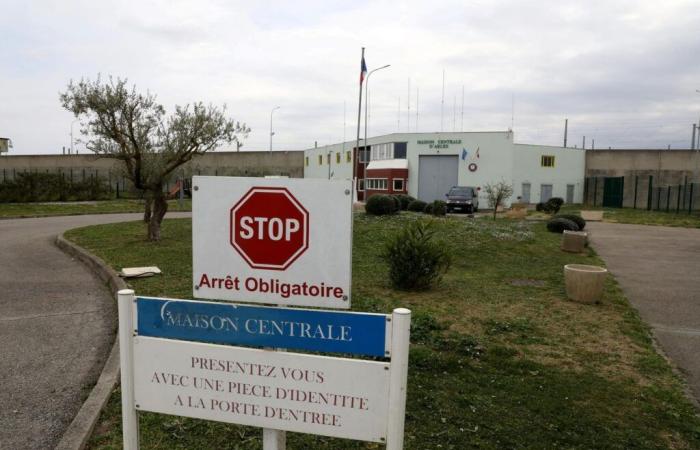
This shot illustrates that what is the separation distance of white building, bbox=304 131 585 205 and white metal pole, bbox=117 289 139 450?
3677 centimetres

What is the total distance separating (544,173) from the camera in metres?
43.1

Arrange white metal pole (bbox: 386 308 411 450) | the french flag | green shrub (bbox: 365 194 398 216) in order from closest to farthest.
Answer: white metal pole (bbox: 386 308 411 450), green shrub (bbox: 365 194 398 216), the french flag

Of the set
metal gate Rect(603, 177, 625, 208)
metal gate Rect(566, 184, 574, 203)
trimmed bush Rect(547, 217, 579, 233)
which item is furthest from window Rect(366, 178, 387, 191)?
trimmed bush Rect(547, 217, 579, 233)

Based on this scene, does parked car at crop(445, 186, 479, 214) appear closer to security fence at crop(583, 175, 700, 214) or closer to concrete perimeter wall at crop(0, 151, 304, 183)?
security fence at crop(583, 175, 700, 214)

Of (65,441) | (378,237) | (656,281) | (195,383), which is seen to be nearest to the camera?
(195,383)

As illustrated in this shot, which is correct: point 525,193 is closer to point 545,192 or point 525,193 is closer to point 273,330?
point 545,192

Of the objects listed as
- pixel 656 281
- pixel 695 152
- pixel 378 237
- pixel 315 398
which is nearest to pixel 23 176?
pixel 378 237

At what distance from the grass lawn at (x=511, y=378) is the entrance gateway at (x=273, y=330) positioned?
50.3 inches

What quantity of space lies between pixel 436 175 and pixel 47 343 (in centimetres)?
3845

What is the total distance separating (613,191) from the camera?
41969mm

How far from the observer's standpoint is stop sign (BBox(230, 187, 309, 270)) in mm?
2400

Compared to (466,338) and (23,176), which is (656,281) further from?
(23,176)

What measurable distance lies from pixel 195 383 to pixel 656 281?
10.2 metres

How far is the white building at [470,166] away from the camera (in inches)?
1602
